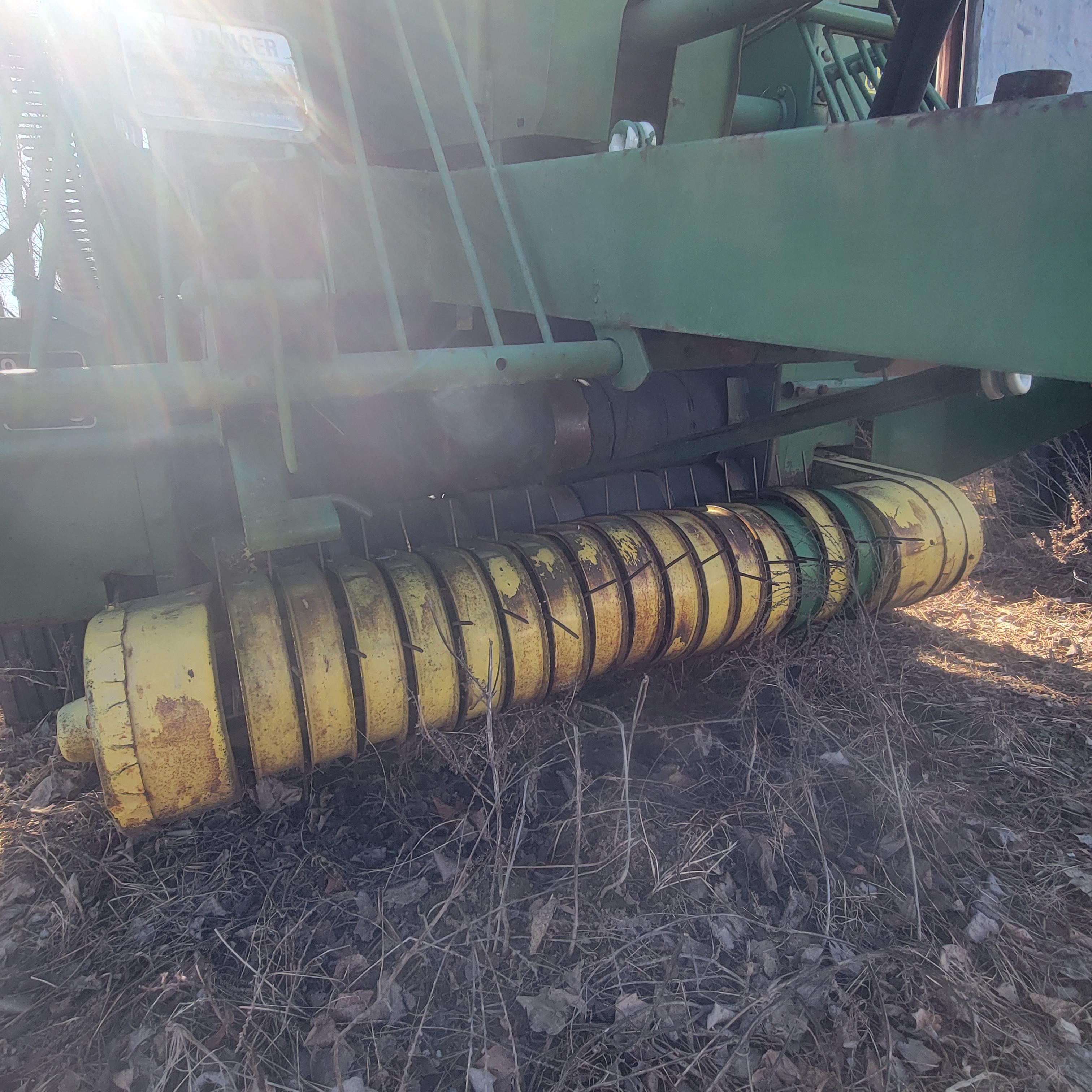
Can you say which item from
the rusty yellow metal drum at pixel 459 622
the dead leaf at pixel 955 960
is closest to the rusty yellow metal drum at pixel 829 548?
the rusty yellow metal drum at pixel 459 622

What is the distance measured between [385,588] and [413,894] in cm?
85

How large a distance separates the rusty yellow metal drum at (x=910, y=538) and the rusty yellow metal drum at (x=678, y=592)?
2.85 ft

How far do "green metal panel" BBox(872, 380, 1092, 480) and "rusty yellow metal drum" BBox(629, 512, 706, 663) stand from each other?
4.93ft

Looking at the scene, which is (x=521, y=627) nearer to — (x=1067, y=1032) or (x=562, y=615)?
(x=562, y=615)

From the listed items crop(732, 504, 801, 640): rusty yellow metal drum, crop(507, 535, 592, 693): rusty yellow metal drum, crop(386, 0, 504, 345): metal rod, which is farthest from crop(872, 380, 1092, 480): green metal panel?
crop(386, 0, 504, 345): metal rod

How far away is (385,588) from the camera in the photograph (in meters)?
2.43

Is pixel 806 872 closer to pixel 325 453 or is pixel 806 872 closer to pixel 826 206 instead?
pixel 826 206

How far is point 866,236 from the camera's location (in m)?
1.48

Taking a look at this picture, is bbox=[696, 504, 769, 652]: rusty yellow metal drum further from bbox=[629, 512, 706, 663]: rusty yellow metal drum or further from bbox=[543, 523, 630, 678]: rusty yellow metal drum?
bbox=[543, 523, 630, 678]: rusty yellow metal drum

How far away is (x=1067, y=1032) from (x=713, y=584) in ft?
5.02

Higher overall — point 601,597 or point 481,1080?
point 601,597

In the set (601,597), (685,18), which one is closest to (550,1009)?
(601,597)

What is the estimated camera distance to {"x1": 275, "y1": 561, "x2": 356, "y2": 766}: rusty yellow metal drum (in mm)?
2227

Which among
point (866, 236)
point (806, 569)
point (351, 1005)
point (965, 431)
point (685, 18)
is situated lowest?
point (351, 1005)
